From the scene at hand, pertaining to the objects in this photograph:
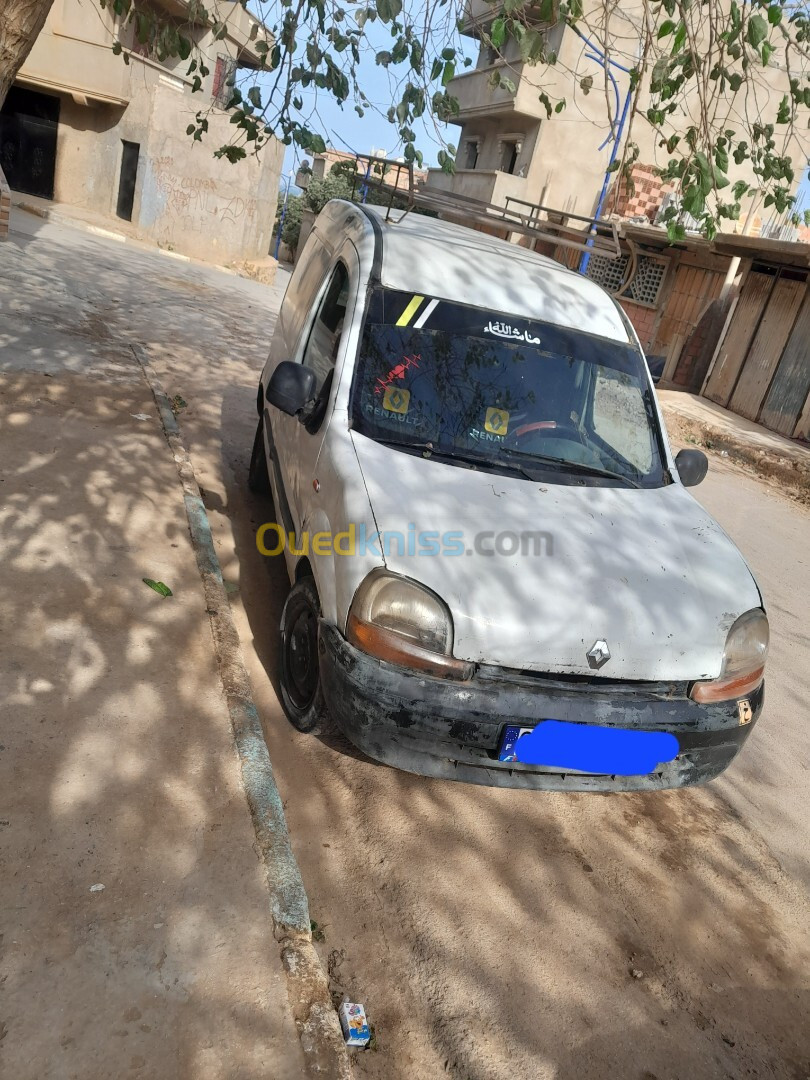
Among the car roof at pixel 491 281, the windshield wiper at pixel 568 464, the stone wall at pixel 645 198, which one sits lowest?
the windshield wiper at pixel 568 464

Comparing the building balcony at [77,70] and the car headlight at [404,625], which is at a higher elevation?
the building balcony at [77,70]

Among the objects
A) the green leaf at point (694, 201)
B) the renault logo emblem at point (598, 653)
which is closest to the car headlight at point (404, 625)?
the renault logo emblem at point (598, 653)

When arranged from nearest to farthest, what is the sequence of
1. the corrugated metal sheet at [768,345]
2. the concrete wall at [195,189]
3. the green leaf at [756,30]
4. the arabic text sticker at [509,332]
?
the green leaf at [756,30] < the arabic text sticker at [509,332] < the corrugated metal sheet at [768,345] < the concrete wall at [195,189]

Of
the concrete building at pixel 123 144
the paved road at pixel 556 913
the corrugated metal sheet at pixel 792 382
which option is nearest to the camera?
the paved road at pixel 556 913

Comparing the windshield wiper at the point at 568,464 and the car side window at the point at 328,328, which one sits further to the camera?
the car side window at the point at 328,328

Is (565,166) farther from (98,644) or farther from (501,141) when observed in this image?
(98,644)

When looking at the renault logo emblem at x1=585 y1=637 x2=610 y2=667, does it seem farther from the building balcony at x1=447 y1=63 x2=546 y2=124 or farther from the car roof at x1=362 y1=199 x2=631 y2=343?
the building balcony at x1=447 y1=63 x2=546 y2=124

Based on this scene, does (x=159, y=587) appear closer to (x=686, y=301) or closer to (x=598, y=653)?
(x=598, y=653)

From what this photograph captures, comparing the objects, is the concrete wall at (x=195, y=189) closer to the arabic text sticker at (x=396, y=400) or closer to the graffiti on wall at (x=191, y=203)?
the graffiti on wall at (x=191, y=203)

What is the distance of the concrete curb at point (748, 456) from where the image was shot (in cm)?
1156

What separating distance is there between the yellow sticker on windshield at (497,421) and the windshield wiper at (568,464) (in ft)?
0.31

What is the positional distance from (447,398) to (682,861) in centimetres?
222

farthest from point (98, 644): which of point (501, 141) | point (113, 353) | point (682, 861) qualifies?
point (501, 141)

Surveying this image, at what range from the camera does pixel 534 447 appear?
3660mm
